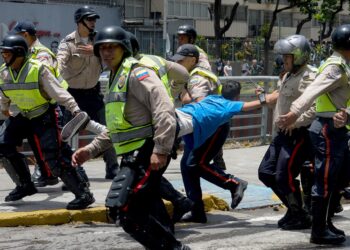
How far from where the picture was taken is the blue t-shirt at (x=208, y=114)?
760 cm

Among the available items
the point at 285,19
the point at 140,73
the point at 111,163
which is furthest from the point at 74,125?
the point at 285,19

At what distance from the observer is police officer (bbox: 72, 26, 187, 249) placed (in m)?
5.97

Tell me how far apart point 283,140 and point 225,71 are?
28.6 m

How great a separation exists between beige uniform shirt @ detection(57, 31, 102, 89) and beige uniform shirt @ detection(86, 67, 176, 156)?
167 inches

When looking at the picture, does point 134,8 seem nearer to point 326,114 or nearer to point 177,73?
point 177,73

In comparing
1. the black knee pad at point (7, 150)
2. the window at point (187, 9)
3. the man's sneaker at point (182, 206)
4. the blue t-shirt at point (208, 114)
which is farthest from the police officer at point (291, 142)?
the window at point (187, 9)

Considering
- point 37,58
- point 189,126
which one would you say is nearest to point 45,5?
point 37,58

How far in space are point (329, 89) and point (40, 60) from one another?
355 cm

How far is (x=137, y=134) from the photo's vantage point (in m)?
6.15

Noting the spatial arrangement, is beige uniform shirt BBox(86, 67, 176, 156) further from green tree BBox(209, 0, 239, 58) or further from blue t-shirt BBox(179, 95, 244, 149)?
green tree BBox(209, 0, 239, 58)

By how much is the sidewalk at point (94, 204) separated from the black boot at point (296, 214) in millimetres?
1345

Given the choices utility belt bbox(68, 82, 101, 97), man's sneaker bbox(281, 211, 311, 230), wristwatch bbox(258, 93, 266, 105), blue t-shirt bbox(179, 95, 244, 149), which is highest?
wristwatch bbox(258, 93, 266, 105)

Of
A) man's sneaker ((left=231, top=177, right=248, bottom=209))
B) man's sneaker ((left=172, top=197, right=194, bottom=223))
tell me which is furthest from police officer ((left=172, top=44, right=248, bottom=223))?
man's sneaker ((left=172, top=197, right=194, bottom=223))

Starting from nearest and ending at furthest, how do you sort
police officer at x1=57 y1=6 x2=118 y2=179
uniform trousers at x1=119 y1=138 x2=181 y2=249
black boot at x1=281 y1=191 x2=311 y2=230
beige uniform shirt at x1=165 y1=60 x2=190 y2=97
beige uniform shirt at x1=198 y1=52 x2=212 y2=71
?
uniform trousers at x1=119 y1=138 x2=181 y2=249 < beige uniform shirt at x1=165 y1=60 x2=190 y2=97 < black boot at x1=281 y1=191 x2=311 y2=230 < beige uniform shirt at x1=198 y1=52 x2=212 y2=71 < police officer at x1=57 y1=6 x2=118 y2=179
